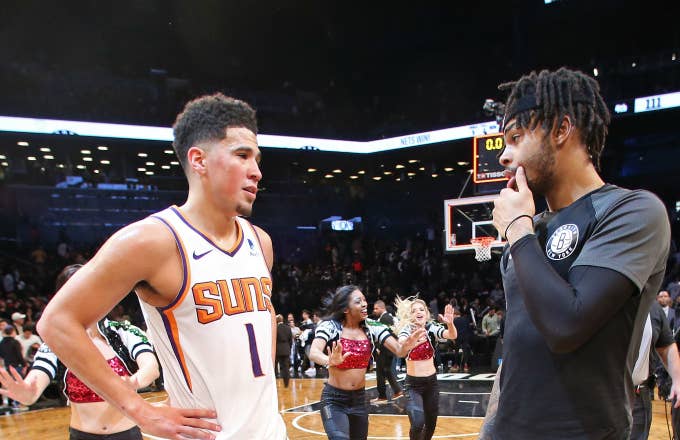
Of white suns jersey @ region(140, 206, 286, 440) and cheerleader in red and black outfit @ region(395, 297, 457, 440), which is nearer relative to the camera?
white suns jersey @ region(140, 206, 286, 440)

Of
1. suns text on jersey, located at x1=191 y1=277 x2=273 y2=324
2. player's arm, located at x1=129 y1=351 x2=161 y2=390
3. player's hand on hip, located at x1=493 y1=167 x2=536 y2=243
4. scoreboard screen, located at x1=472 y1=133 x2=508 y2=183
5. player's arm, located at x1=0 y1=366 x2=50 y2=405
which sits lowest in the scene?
player's arm, located at x1=129 y1=351 x2=161 y2=390

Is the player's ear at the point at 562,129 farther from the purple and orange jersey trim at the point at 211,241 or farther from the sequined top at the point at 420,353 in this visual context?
the sequined top at the point at 420,353

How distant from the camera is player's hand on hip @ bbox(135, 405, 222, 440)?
188cm

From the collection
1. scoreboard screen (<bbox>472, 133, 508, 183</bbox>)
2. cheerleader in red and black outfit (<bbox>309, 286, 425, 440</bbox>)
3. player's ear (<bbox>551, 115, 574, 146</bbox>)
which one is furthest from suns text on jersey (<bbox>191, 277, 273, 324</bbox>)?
scoreboard screen (<bbox>472, 133, 508, 183</bbox>)

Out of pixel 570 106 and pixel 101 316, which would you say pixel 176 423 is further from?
pixel 570 106

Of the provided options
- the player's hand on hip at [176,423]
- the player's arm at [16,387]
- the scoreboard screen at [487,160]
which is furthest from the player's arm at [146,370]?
the scoreboard screen at [487,160]

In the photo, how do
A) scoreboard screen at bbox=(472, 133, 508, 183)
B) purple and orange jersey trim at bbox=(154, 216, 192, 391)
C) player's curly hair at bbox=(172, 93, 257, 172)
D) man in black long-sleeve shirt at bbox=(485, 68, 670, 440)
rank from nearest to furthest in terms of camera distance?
man in black long-sleeve shirt at bbox=(485, 68, 670, 440), purple and orange jersey trim at bbox=(154, 216, 192, 391), player's curly hair at bbox=(172, 93, 257, 172), scoreboard screen at bbox=(472, 133, 508, 183)

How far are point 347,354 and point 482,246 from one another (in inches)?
213

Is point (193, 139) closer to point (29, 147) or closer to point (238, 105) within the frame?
point (238, 105)

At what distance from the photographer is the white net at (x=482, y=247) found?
1088 centimetres

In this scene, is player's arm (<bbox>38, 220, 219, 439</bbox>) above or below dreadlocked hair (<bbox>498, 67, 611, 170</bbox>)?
below

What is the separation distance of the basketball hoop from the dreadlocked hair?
9.17 m

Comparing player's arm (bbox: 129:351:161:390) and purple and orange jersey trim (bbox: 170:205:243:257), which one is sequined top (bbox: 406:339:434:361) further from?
purple and orange jersey trim (bbox: 170:205:243:257)

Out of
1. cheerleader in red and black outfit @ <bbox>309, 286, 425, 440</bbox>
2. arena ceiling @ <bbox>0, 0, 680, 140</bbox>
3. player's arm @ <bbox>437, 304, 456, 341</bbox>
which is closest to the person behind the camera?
cheerleader in red and black outfit @ <bbox>309, 286, 425, 440</bbox>
